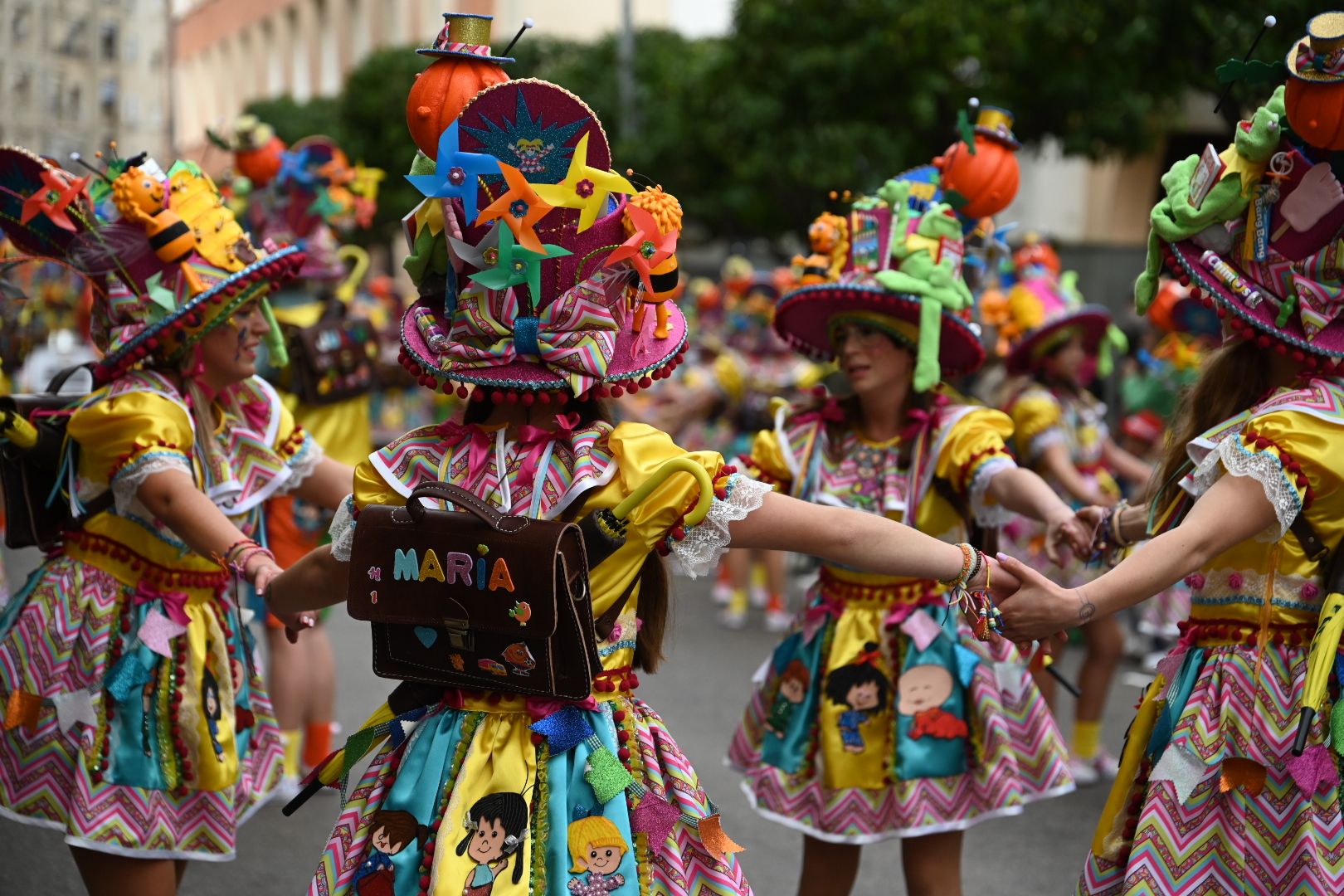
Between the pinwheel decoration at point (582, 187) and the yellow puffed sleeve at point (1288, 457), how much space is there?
1.44 meters

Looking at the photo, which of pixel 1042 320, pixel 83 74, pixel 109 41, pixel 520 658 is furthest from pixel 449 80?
pixel 109 41

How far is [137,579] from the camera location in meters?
4.12

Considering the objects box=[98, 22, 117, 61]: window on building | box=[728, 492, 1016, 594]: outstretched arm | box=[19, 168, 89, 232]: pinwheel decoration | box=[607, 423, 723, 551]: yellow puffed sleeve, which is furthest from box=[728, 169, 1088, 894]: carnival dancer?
box=[98, 22, 117, 61]: window on building

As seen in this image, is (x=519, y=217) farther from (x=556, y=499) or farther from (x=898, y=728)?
(x=898, y=728)

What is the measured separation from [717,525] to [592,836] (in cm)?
62

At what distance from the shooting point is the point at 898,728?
14.1ft

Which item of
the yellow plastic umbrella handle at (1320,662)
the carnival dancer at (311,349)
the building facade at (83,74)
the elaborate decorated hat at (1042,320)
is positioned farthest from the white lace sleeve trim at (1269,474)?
the building facade at (83,74)

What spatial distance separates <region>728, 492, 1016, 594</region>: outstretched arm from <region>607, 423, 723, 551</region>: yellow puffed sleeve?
0.12 metres

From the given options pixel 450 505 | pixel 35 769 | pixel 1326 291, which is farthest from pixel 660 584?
pixel 35 769

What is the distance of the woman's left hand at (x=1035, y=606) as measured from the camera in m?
3.22

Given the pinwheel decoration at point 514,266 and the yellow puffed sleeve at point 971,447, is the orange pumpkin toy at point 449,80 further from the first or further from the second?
Answer: the yellow puffed sleeve at point 971,447

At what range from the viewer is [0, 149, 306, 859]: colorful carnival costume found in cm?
391

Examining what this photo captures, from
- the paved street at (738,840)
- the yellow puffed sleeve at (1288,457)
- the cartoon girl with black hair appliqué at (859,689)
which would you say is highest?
the yellow puffed sleeve at (1288,457)

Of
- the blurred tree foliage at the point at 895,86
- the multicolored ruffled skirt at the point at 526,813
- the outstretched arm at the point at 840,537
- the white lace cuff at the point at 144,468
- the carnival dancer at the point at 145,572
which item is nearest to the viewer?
the multicolored ruffled skirt at the point at 526,813
